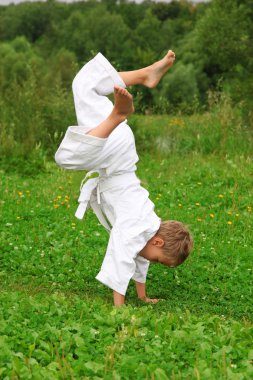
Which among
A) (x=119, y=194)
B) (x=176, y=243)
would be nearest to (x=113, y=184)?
(x=119, y=194)

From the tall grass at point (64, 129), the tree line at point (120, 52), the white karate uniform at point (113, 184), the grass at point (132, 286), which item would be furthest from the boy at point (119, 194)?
the tree line at point (120, 52)

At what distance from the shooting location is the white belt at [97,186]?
18.1 ft

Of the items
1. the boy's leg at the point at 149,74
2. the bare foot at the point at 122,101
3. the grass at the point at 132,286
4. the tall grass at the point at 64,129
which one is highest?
the bare foot at the point at 122,101

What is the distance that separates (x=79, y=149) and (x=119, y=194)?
0.73m

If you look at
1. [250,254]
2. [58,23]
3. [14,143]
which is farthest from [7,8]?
[250,254]

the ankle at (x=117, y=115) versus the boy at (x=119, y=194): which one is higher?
the ankle at (x=117, y=115)

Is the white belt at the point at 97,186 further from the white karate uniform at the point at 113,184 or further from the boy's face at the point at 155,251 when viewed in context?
the boy's face at the point at 155,251

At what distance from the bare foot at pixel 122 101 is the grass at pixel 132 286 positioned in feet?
4.33

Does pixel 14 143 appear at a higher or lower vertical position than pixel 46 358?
lower

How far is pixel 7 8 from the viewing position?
63.9 metres

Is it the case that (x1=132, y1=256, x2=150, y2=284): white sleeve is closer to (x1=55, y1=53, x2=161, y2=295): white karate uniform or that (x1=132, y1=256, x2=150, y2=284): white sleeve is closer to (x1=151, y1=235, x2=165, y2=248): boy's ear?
(x1=55, y1=53, x2=161, y2=295): white karate uniform

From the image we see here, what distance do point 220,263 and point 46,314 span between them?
2743 mm

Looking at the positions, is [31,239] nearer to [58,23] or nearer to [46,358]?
[46,358]

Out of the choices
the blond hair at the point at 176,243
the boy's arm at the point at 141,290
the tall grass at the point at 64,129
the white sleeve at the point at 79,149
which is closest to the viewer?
the white sleeve at the point at 79,149
